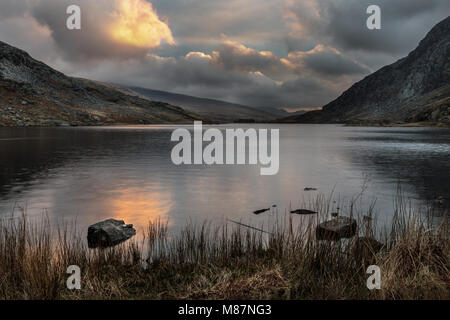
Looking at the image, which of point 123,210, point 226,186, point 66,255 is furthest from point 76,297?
point 226,186

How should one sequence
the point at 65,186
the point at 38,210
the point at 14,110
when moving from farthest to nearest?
1. the point at 14,110
2. the point at 65,186
3. the point at 38,210

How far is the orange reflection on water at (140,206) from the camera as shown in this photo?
1725cm

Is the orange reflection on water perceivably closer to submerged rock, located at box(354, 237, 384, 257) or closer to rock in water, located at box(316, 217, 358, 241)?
rock in water, located at box(316, 217, 358, 241)

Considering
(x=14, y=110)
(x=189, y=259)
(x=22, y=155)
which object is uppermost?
(x=14, y=110)

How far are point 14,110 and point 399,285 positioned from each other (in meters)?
193

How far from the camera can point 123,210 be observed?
18.9 m

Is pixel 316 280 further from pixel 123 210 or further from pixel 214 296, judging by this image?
pixel 123 210

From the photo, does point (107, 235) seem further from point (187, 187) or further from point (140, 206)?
point (187, 187)

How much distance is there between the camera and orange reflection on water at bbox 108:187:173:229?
17.2 meters

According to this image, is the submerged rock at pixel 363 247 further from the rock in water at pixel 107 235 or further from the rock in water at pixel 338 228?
the rock in water at pixel 107 235

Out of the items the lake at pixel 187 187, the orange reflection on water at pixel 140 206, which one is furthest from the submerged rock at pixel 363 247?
the orange reflection on water at pixel 140 206

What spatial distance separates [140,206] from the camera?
19969 millimetres

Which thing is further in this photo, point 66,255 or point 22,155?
point 22,155
